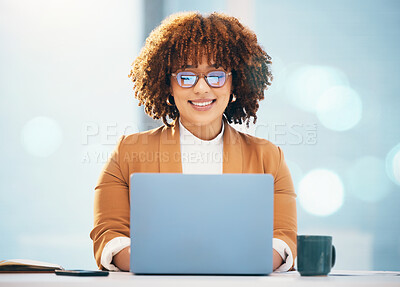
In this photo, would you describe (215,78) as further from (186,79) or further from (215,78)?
(186,79)

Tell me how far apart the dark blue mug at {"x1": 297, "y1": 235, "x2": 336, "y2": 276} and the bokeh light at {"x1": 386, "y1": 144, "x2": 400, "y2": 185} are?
2351 millimetres

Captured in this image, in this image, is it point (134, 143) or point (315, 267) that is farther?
point (134, 143)

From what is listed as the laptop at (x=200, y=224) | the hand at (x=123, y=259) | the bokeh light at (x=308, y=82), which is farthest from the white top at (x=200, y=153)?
the bokeh light at (x=308, y=82)

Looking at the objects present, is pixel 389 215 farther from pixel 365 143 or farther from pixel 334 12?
pixel 334 12

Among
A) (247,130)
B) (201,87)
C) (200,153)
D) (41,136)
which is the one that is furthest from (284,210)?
(41,136)

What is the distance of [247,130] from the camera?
3514mm

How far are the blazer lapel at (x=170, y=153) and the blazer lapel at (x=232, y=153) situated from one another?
178mm

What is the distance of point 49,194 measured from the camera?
11.8 ft

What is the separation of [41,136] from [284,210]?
6.83 ft

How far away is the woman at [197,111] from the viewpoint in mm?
2068

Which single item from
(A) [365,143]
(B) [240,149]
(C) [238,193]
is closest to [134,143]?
(B) [240,149]

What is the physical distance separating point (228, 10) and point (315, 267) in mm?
2585

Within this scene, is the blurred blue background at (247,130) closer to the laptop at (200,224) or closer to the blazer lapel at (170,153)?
the blazer lapel at (170,153)

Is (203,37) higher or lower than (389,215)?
higher
